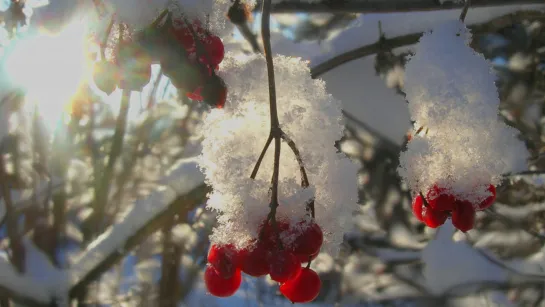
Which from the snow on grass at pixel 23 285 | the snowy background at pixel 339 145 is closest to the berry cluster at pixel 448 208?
the snowy background at pixel 339 145

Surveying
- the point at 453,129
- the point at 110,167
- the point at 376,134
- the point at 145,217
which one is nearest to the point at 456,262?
the point at 376,134

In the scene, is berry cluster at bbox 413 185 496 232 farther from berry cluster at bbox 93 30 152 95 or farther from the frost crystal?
berry cluster at bbox 93 30 152 95

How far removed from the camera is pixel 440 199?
0.71 metres

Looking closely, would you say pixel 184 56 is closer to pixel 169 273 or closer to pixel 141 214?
pixel 141 214

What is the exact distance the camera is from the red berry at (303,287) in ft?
2.08

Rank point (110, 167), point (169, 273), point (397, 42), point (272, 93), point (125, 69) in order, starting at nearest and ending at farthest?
point (272, 93) < point (125, 69) < point (397, 42) < point (110, 167) < point (169, 273)

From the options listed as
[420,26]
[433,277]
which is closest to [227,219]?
[420,26]

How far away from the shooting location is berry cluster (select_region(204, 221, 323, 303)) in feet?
1.87

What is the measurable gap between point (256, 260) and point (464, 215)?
1.09 ft

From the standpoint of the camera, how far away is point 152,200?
189 cm

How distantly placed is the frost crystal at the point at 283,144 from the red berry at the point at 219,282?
6cm

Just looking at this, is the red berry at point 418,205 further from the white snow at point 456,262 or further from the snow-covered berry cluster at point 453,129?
the white snow at point 456,262

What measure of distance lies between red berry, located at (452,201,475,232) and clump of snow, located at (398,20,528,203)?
1 cm

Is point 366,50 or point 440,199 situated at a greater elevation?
point 366,50
